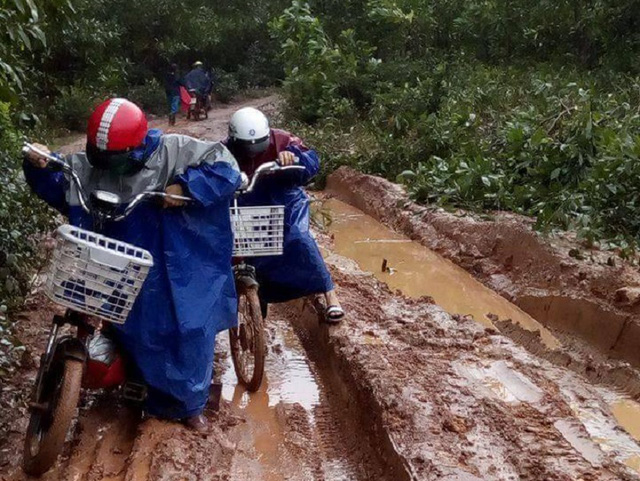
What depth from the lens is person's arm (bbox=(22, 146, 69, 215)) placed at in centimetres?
407

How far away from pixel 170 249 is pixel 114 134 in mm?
660

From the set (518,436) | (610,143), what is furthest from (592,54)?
(518,436)

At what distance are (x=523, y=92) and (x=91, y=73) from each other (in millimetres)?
12793

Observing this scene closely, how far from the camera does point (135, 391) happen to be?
170 inches

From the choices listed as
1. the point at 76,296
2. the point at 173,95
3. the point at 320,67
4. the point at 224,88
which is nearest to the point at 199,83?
the point at 173,95

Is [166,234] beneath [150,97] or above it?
above

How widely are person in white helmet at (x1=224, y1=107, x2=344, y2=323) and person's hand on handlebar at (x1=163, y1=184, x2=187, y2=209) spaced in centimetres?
124

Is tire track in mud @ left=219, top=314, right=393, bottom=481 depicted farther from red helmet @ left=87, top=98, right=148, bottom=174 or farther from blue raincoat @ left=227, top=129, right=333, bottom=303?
red helmet @ left=87, top=98, right=148, bottom=174

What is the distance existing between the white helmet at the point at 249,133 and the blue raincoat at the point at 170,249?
1.00m

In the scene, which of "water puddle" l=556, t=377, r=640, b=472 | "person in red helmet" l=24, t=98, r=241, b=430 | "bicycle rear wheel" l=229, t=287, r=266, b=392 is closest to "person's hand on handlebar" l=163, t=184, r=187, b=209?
"person in red helmet" l=24, t=98, r=241, b=430

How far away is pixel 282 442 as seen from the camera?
15.6 feet

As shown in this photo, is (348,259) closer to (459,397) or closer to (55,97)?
(459,397)

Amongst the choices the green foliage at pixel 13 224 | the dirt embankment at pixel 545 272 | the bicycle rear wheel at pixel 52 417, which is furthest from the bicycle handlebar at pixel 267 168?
the dirt embankment at pixel 545 272

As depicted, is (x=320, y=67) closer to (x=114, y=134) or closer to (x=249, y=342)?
(x=249, y=342)
